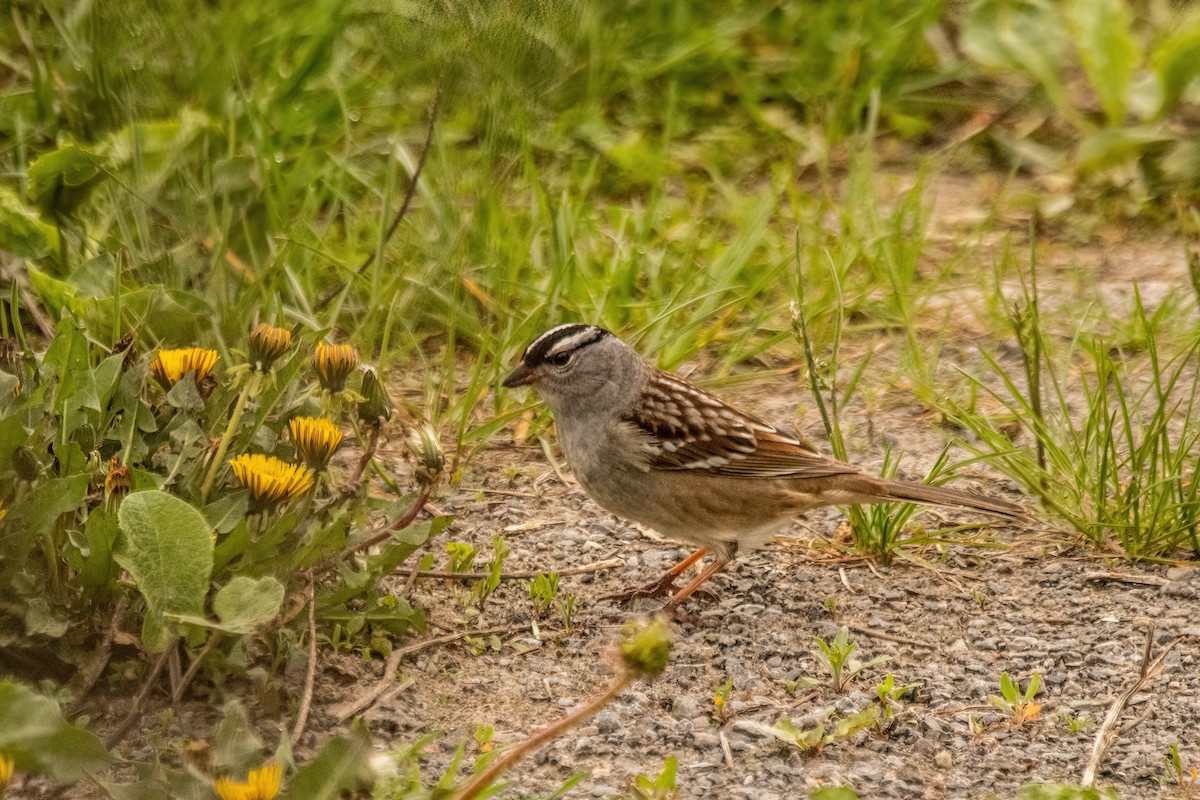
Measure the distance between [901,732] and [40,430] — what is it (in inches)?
82.6

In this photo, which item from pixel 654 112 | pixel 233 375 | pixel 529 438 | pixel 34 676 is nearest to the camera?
pixel 34 676

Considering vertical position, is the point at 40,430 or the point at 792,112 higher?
the point at 792,112

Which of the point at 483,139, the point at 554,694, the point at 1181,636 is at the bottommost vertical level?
the point at 554,694

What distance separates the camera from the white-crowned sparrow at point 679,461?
430cm

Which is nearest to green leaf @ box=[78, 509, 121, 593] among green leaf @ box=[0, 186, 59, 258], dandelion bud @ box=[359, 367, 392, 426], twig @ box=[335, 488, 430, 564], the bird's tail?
twig @ box=[335, 488, 430, 564]

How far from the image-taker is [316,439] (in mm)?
3363

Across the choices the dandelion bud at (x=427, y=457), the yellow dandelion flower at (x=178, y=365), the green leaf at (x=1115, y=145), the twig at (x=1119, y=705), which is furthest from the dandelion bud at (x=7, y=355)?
the green leaf at (x=1115, y=145)

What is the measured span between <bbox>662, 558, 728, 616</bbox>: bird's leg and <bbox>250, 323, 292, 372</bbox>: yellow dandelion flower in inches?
52.8

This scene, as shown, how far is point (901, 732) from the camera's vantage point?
3539 millimetres

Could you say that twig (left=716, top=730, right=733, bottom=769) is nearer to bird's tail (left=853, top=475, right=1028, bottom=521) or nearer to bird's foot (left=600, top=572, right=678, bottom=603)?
bird's foot (left=600, top=572, right=678, bottom=603)

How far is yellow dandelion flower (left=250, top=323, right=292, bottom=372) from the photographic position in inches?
137

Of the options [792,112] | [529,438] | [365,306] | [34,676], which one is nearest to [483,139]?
[365,306]

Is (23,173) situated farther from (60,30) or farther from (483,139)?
(483,139)

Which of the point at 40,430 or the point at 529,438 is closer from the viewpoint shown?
the point at 40,430
